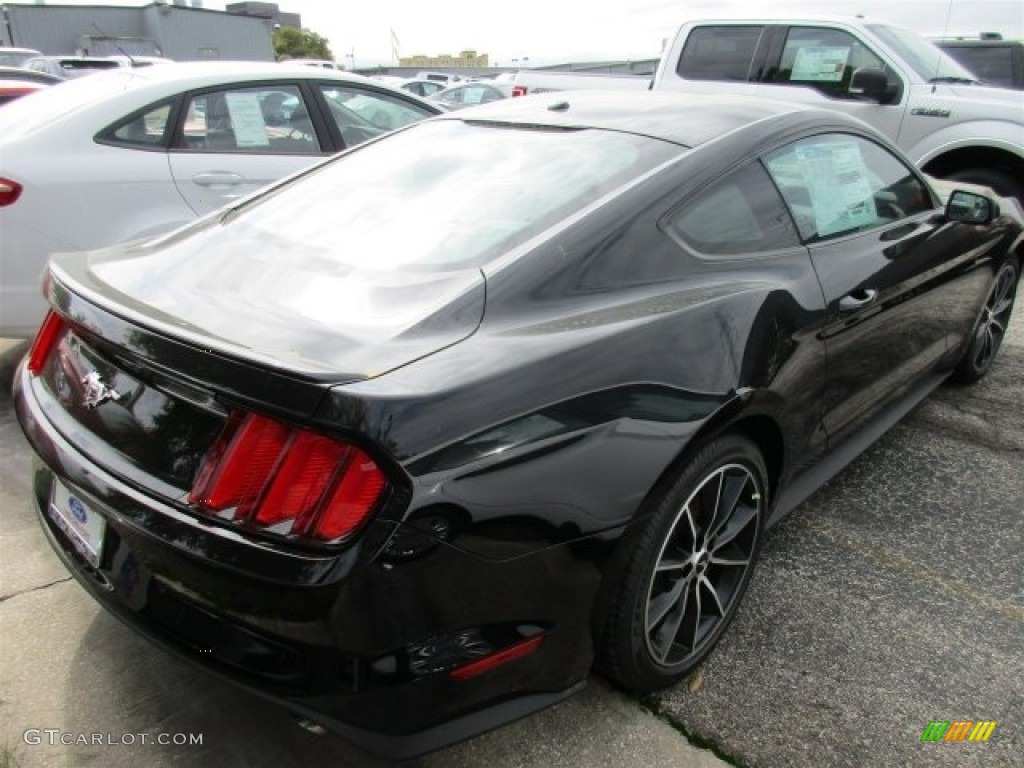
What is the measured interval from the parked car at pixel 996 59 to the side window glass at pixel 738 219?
23.5 ft

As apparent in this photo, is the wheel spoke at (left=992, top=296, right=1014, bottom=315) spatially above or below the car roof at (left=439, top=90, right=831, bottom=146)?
below

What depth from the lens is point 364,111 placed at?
5020 millimetres

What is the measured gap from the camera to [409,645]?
61.9 inches

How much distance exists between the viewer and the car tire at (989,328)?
4.14m

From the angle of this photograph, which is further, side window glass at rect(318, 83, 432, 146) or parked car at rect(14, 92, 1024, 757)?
side window glass at rect(318, 83, 432, 146)

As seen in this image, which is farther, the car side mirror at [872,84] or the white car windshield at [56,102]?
the car side mirror at [872,84]

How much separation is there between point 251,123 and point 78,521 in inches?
123

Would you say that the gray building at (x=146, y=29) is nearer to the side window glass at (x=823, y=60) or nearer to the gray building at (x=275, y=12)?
the gray building at (x=275, y=12)

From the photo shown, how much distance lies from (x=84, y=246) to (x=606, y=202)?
2788mm

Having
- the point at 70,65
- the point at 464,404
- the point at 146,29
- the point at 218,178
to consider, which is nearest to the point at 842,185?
the point at 464,404

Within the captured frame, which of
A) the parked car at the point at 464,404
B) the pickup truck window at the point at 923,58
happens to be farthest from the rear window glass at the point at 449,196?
the pickup truck window at the point at 923,58

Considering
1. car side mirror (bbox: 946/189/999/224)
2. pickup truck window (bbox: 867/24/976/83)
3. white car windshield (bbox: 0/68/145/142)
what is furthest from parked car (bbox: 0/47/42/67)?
car side mirror (bbox: 946/189/999/224)

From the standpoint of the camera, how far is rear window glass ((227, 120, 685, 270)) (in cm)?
209

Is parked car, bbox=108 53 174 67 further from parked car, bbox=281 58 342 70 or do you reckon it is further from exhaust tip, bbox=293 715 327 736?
exhaust tip, bbox=293 715 327 736
